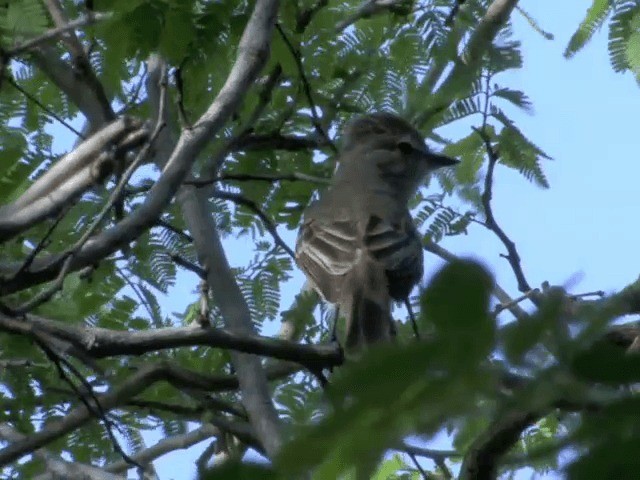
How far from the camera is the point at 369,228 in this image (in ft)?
22.3

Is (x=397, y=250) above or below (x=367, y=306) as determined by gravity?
above

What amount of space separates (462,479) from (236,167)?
3.55 meters

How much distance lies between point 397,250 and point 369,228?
456 mm

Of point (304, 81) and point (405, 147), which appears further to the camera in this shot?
point (405, 147)

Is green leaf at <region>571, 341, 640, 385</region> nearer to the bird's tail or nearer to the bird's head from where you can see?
the bird's tail

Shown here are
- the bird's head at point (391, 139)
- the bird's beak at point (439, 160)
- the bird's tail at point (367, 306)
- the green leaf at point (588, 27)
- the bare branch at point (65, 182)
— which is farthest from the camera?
the bird's head at point (391, 139)

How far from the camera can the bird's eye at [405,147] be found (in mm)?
7637

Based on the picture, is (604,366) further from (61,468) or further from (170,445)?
(170,445)

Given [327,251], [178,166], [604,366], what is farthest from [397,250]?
[604,366]

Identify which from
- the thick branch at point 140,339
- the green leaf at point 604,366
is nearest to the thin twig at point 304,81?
the thick branch at point 140,339

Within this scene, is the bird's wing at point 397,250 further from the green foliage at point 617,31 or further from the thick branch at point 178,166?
the thick branch at point 178,166

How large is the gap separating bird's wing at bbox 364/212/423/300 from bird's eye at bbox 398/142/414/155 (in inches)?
35.9

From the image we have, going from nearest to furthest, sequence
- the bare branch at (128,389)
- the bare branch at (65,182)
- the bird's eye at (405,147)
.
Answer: the bare branch at (65,182) → the bare branch at (128,389) → the bird's eye at (405,147)

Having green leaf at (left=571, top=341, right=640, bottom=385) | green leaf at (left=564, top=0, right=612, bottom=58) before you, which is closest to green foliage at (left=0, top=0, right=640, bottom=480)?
green leaf at (left=564, top=0, right=612, bottom=58)
